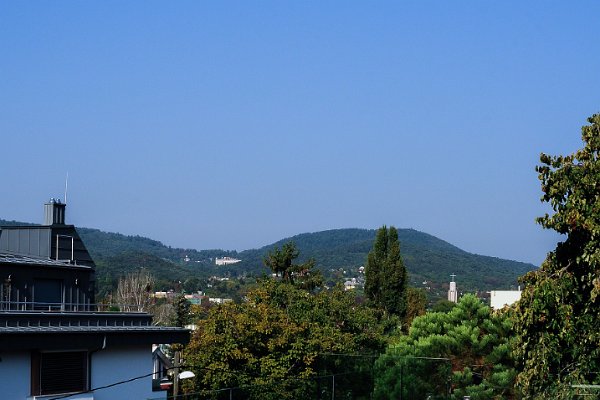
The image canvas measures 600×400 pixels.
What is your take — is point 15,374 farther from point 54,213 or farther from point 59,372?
point 54,213

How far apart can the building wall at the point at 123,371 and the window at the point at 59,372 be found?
0.39 meters

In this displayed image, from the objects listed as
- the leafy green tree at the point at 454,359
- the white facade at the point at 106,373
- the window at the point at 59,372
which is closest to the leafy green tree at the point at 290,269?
the leafy green tree at the point at 454,359

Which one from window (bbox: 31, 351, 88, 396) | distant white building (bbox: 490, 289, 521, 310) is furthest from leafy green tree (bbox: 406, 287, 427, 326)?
window (bbox: 31, 351, 88, 396)

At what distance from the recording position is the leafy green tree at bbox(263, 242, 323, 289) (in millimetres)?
56156

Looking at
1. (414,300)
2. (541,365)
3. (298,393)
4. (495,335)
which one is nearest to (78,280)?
(298,393)

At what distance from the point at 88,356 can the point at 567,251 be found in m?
11.3

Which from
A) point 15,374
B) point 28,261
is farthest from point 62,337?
point 28,261

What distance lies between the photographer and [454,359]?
1561 inches

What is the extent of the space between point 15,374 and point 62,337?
1367 millimetres

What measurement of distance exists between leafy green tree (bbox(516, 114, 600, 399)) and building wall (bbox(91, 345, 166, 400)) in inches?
391

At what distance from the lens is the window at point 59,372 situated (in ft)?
72.4

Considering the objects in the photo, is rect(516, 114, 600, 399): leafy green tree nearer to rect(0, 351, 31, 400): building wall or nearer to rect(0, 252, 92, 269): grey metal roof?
A: rect(0, 351, 31, 400): building wall

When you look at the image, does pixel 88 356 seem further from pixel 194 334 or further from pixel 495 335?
pixel 495 335

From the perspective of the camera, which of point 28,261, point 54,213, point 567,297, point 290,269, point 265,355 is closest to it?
point 567,297
